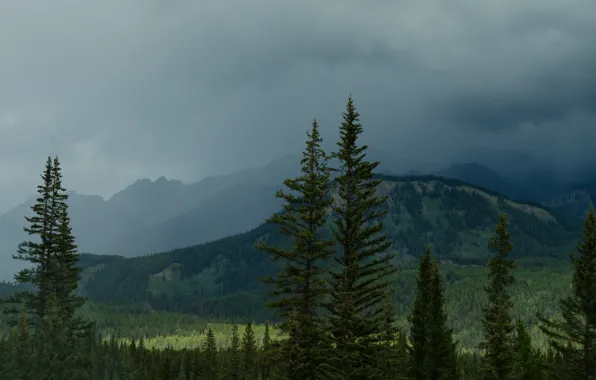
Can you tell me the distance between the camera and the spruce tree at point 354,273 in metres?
25.4

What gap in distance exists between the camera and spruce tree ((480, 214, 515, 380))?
108 ft

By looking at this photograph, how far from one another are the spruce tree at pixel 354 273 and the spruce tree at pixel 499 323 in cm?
823

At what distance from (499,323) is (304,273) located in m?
12.8

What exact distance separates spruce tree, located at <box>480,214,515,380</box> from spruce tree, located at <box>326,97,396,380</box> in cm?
823

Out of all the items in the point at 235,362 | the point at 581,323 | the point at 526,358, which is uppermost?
the point at 581,323

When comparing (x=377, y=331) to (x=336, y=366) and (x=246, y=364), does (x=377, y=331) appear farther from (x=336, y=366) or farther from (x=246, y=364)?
(x=246, y=364)

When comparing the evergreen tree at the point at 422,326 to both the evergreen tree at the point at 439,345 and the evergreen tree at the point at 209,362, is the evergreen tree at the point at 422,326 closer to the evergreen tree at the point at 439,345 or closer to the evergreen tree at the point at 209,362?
the evergreen tree at the point at 439,345

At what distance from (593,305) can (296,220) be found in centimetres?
1792

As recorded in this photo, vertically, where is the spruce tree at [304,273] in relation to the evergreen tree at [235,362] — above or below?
above

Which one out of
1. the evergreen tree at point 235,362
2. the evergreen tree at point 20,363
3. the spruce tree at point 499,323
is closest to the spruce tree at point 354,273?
the spruce tree at point 499,323

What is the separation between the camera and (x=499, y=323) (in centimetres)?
3259

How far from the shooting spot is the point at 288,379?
2794 cm

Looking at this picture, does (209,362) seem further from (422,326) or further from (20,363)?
(422,326)

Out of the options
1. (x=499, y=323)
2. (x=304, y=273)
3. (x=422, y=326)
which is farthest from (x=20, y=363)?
(x=499, y=323)
